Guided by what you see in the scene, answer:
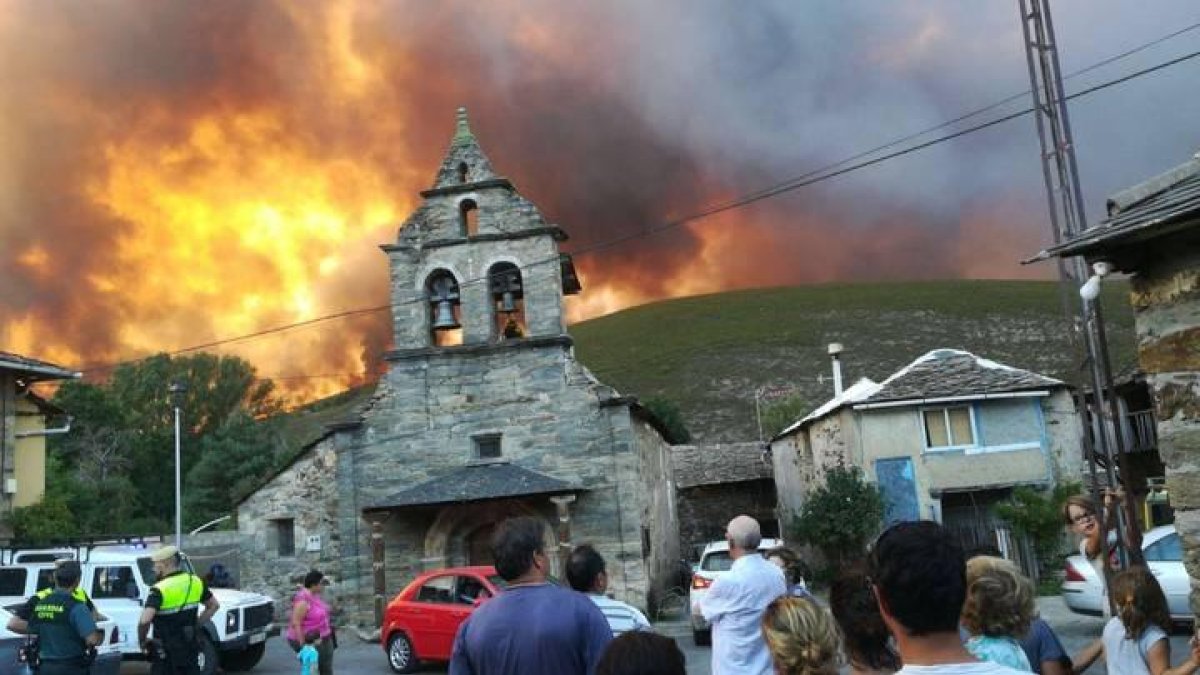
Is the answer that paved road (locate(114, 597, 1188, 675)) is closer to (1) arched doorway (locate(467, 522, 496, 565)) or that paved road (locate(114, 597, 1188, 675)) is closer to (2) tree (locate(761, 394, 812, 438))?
(1) arched doorway (locate(467, 522, 496, 565))

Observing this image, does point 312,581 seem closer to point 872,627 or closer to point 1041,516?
point 872,627

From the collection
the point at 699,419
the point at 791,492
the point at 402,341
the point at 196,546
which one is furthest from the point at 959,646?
the point at 699,419

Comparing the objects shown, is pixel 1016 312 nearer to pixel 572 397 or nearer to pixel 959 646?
pixel 572 397

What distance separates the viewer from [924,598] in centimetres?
259

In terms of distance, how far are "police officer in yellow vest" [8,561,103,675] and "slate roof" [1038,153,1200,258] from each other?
8.98m

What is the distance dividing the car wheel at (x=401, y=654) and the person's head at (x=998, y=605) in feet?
40.8

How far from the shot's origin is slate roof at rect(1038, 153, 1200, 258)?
6.14 m

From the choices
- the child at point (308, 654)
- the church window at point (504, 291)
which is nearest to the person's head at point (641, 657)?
the child at point (308, 654)

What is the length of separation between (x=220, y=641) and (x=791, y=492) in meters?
22.3

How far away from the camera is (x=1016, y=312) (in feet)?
297

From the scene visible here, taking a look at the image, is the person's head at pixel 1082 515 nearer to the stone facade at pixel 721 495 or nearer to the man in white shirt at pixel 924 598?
the man in white shirt at pixel 924 598

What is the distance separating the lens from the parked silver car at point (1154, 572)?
1411 centimetres

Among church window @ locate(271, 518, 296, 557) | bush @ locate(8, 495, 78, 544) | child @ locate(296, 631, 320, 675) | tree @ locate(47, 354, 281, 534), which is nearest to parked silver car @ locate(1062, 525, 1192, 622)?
child @ locate(296, 631, 320, 675)

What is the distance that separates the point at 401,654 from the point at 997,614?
42.1 feet
